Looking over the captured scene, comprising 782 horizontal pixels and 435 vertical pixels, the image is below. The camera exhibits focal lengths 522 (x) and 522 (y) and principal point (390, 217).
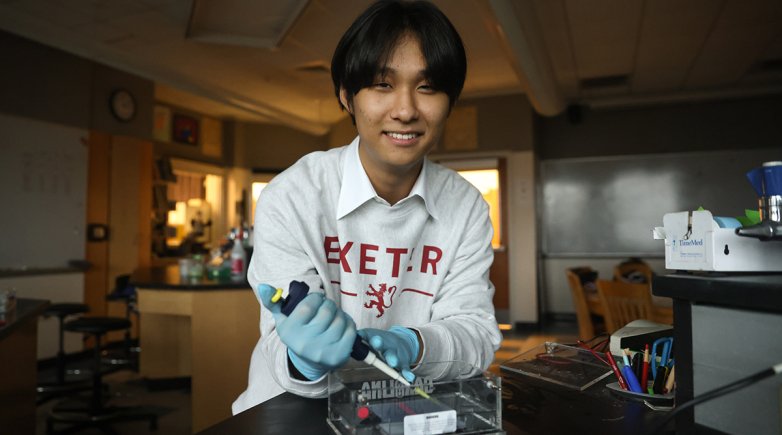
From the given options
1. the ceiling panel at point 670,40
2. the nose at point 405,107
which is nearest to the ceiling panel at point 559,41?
the ceiling panel at point 670,40

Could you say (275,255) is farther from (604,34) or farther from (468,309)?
(604,34)

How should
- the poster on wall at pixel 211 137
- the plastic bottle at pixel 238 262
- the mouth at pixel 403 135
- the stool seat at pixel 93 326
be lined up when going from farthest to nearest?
the poster on wall at pixel 211 137, the plastic bottle at pixel 238 262, the stool seat at pixel 93 326, the mouth at pixel 403 135

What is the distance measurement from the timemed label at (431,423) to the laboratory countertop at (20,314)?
187cm

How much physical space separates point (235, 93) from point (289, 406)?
17.9 feet

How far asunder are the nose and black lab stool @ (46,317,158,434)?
2.85 m

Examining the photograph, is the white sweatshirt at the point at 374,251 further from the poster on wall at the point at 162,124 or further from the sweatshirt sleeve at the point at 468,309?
the poster on wall at the point at 162,124

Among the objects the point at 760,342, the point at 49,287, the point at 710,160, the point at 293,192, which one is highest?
the point at 710,160

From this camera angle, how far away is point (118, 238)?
528 centimetres

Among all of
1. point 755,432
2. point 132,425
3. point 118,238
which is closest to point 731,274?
point 755,432

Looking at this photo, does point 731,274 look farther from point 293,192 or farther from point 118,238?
point 118,238

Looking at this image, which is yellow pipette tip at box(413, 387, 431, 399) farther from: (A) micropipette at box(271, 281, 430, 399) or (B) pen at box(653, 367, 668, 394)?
(B) pen at box(653, 367, 668, 394)

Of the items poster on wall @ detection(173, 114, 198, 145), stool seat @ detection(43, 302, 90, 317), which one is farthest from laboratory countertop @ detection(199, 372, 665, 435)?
poster on wall @ detection(173, 114, 198, 145)

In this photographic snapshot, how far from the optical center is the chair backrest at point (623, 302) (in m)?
2.85

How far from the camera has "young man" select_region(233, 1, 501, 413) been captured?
1.03 m
